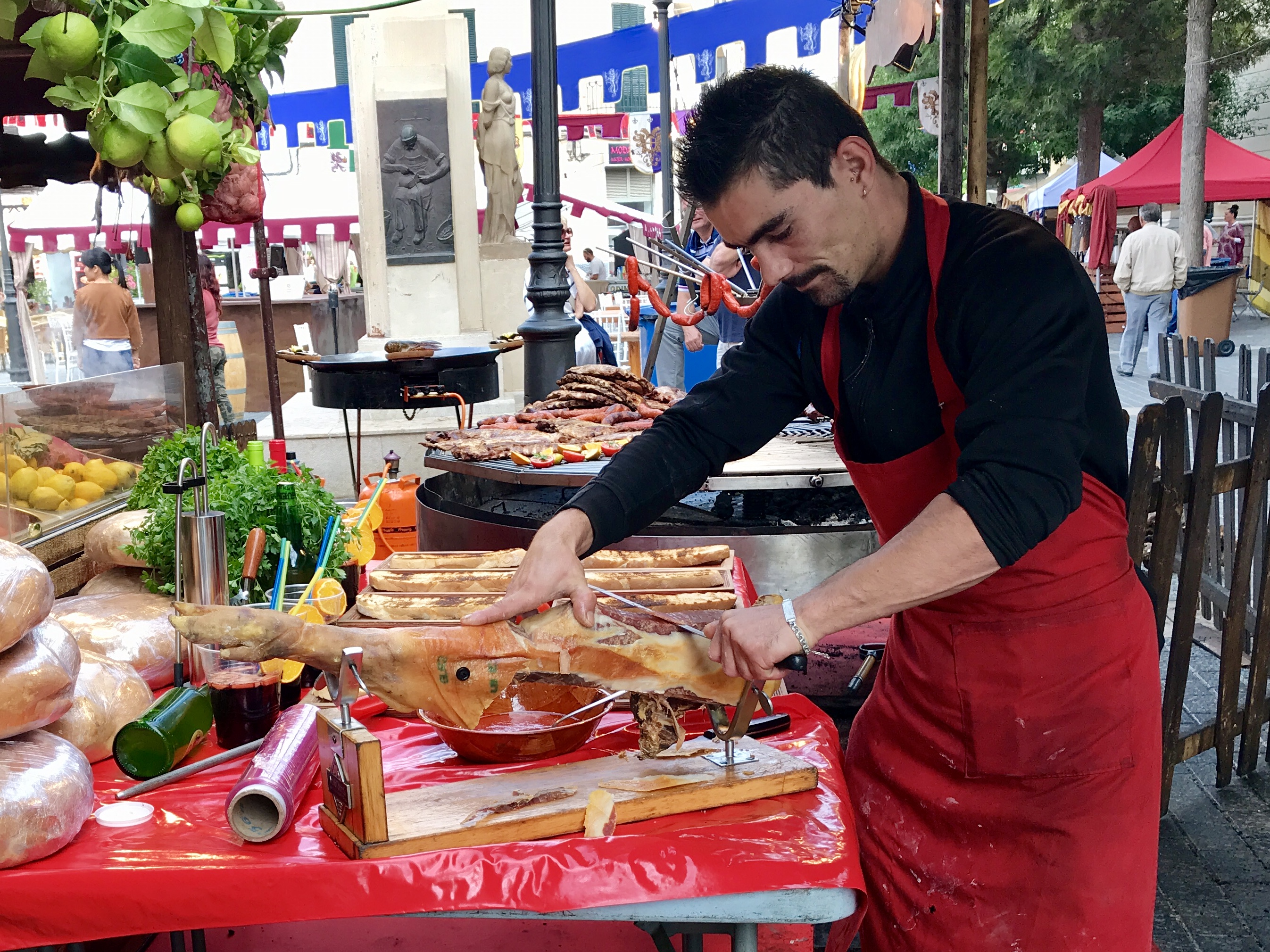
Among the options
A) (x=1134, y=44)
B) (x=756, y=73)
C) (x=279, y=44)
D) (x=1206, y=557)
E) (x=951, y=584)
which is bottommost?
(x=1206, y=557)

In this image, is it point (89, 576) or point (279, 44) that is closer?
point (279, 44)

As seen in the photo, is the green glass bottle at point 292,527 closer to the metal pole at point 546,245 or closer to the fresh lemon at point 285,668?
the fresh lemon at point 285,668

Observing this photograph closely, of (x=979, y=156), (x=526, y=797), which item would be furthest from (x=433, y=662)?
(x=979, y=156)

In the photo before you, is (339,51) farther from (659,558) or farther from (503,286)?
(659,558)

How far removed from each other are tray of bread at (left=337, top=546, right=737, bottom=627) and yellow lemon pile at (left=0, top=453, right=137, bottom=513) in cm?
119

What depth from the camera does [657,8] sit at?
11.1m

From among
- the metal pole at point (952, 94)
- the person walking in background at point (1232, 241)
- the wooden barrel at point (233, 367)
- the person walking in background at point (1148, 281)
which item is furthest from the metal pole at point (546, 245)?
the person walking in background at point (1232, 241)

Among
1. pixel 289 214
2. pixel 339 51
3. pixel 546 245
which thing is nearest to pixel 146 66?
pixel 546 245

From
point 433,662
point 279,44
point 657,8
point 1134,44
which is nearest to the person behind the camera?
point 433,662

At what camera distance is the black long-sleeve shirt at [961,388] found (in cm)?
166

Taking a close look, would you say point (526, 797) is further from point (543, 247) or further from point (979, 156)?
point (543, 247)

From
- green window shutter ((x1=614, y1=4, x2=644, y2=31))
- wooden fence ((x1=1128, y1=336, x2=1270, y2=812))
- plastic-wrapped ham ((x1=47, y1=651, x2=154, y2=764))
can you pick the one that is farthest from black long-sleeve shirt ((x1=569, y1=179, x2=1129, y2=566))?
green window shutter ((x1=614, y1=4, x2=644, y2=31))

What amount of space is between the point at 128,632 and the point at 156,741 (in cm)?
Result: 57

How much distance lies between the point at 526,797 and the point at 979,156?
3.13 m
